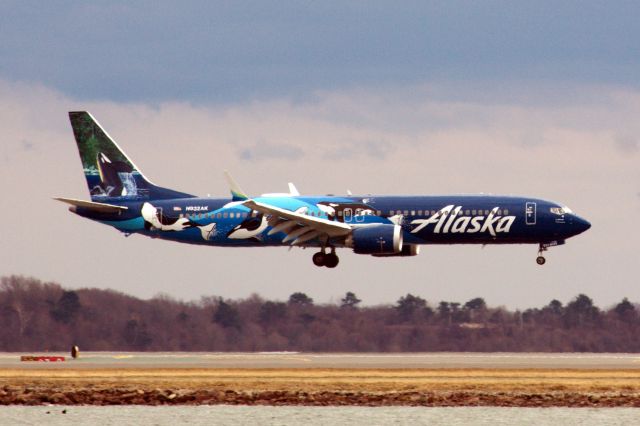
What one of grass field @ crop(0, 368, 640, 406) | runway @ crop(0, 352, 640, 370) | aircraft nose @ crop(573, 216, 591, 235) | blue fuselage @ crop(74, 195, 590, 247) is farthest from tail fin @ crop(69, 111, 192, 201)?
grass field @ crop(0, 368, 640, 406)

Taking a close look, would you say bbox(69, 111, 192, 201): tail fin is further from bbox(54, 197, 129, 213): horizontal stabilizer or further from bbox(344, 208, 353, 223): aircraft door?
bbox(344, 208, 353, 223): aircraft door

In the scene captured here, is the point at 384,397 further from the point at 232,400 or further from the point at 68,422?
the point at 68,422

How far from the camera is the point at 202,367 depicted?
6203 centimetres

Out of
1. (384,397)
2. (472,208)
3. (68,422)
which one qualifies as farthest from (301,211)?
(68,422)

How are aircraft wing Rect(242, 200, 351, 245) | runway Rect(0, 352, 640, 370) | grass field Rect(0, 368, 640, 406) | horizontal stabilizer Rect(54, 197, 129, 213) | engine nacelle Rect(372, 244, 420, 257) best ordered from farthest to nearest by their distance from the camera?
horizontal stabilizer Rect(54, 197, 129, 213)
engine nacelle Rect(372, 244, 420, 257)
aircraft wing Rect(242, 200, 351, 245)
runway Rect(0, 352, 640, 370)
grass field Rect(0, 368, 640, 406)

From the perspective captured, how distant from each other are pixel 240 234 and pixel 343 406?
122ft

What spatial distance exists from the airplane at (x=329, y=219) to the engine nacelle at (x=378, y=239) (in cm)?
6

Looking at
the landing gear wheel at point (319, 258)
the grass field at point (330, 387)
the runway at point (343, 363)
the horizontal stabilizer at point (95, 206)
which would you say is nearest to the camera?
the grass field at point (330, 387)

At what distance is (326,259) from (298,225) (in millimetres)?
3030

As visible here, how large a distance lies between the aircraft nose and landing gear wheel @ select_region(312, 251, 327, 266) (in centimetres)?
1449

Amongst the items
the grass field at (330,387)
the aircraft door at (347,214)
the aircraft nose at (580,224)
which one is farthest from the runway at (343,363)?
the aircraft door at (347,214)

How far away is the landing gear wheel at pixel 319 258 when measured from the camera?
8356 cm

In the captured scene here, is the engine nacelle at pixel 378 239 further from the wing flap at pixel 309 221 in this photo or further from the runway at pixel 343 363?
the runway at pixel 343 363

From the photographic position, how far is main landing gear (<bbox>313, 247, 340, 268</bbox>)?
83.4 m
